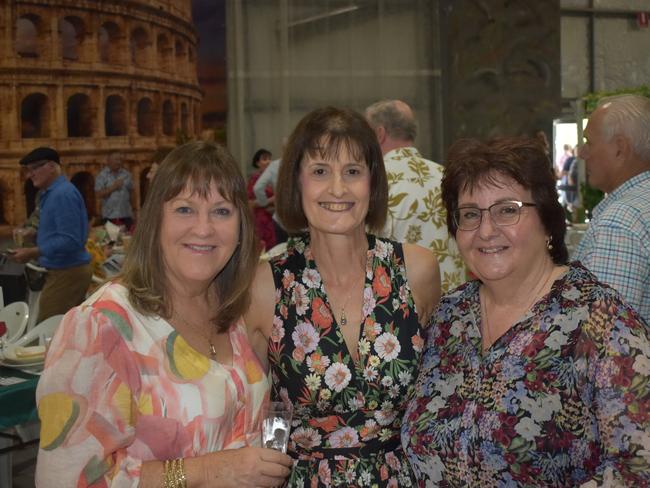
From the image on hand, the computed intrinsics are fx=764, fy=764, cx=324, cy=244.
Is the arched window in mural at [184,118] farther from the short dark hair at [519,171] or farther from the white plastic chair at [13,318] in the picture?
the short dark hair at [519,171]

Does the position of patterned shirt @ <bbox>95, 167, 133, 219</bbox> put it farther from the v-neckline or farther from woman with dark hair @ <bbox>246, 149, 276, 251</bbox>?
the v-neckline

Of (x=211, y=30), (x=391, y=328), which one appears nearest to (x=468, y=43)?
(x=211, y=30)

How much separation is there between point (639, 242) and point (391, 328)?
106 cm

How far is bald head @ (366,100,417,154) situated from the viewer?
14.1 feet

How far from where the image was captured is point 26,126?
709 centimetres

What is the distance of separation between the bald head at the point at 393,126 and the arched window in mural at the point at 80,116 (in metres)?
3.98

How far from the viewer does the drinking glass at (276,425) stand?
1.74 metres

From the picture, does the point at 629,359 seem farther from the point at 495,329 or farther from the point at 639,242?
the point at 639,242

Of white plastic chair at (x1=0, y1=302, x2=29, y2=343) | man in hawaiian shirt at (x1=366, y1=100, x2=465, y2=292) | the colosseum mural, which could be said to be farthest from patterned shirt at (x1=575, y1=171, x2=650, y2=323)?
the colosseum mural

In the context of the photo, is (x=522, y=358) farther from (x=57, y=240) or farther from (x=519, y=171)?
(x=57, y=240)

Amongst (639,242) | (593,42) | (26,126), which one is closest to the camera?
(639,242)

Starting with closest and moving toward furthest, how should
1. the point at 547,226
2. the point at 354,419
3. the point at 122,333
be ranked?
the point at 122,333, the point at 547,226, the point at 354,419

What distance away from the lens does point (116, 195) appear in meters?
7.39

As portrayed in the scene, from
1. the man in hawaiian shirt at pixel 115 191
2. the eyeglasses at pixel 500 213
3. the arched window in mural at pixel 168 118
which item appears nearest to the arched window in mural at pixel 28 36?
the man in hawaiian shirt at pixel 115 191
